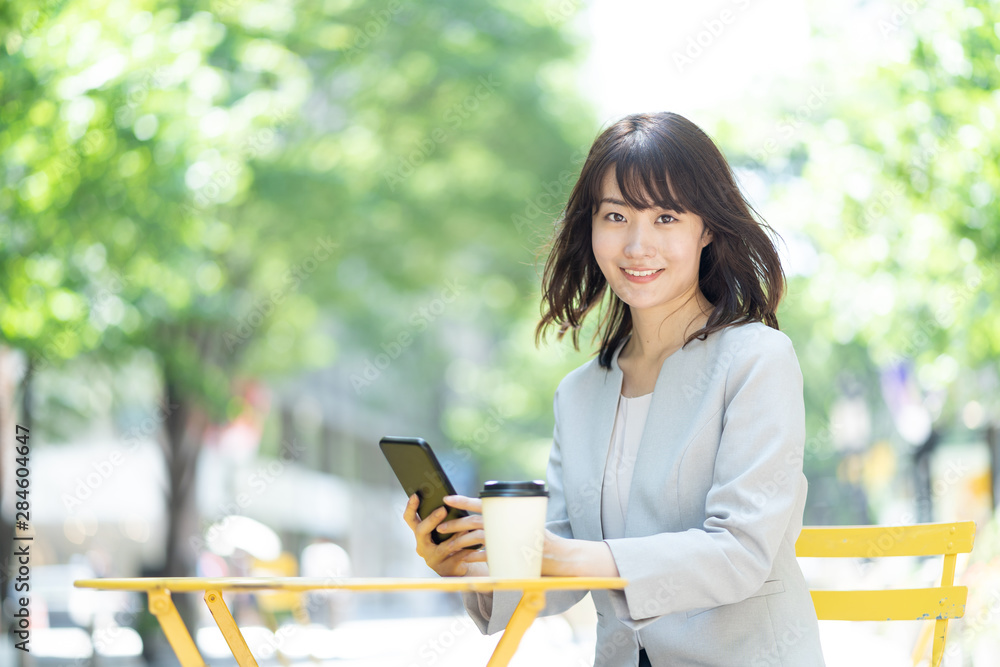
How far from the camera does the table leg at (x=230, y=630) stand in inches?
72.1

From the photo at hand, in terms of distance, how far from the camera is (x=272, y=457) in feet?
74.2

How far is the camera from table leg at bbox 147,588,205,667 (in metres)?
1.59

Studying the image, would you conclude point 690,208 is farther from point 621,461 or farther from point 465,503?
point 465,503

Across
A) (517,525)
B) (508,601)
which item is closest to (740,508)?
(517,525)

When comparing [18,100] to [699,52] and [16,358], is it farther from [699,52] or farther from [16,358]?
[699,52]

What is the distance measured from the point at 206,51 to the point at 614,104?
590 cm

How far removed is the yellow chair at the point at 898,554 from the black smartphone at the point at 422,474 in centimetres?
102

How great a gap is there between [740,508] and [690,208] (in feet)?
2.15

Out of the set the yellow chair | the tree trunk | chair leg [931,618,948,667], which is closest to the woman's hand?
the yellow chair

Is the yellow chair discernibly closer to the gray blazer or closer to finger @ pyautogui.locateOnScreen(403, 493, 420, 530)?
the gray blazer

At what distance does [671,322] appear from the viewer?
2.31 metres

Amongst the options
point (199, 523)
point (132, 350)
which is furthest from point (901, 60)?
point (199, 523)

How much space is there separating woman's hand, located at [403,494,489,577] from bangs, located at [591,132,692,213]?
2.42 feet

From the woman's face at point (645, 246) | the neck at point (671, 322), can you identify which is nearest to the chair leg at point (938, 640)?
the neck at point (671, 322)
